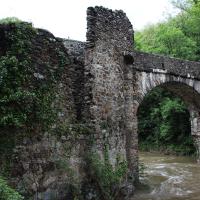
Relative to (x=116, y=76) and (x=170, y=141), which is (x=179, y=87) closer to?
(x=116, y=76)

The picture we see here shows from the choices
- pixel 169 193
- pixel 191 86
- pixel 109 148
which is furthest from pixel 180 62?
pixel 109 148

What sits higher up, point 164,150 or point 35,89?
point 35,89

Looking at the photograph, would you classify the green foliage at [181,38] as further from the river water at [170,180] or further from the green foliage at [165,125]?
the river water at [170,180]

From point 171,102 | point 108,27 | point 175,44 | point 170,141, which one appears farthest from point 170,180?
point 170,141

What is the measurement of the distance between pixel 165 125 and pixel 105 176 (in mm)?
14949

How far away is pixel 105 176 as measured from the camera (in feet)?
28.4

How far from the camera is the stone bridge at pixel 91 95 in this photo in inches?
295

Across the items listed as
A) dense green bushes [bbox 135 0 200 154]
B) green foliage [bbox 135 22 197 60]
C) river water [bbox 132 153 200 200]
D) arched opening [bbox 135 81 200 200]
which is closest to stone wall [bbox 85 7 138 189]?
river water [bbox 132 153 200 200]

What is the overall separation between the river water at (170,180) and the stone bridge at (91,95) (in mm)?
669

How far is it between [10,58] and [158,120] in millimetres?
18230

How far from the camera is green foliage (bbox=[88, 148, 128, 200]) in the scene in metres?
8.59

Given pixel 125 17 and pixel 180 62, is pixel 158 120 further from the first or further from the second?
pixel 125 17

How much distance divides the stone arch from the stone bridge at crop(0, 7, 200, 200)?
46 mm

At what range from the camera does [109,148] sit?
30.7 feet
